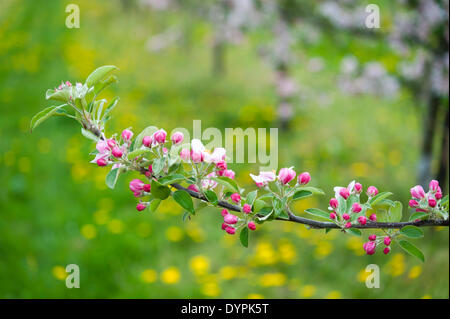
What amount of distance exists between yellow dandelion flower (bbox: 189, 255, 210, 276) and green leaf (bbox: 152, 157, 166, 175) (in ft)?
5.76

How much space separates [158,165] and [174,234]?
2.16m

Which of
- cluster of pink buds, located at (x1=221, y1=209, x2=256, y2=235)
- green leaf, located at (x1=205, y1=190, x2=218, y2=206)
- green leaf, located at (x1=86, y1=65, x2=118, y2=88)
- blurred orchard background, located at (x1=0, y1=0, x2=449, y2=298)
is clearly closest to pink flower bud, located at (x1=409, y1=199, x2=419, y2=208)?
cluster of pink buds, located at (x1=221, y1=209, x2=256, y2=235)

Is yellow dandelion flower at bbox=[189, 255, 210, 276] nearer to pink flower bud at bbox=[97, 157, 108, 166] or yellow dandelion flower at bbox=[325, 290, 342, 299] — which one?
yellow dandelion flower at bbox=[325, 290, 342, 299]

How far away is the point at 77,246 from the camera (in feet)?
9.39

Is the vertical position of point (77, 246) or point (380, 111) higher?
point (380, 111)

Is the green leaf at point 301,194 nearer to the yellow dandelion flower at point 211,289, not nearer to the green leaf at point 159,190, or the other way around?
the green leaf at point 159,190

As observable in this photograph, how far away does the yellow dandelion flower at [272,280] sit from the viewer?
2.56m

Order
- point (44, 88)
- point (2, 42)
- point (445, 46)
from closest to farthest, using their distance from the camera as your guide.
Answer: point (445, 46)
point (44, 88)
point (2, 42)

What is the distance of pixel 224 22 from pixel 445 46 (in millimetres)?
2878

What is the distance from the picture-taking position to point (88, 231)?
9.93 feet

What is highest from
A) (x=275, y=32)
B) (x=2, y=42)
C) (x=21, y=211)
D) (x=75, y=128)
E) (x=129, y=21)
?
(x=129, y=21)

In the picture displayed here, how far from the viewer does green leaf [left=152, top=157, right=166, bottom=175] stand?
1020 millimetres
